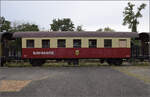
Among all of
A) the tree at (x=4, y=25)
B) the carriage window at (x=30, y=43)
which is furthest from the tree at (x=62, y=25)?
the carriage window at (x=30, y=43)

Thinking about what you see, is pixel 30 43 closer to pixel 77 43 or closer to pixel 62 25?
pixel 77 43

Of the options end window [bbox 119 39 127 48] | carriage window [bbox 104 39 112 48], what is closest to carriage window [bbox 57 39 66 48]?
carriage window [bbox 104 39 112 48]

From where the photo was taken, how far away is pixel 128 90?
734 centimetres

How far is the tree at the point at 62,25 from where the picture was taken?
1960 inches

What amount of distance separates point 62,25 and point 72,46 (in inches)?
1345

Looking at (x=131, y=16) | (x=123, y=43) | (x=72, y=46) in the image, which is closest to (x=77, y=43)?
(x=72, y=46)

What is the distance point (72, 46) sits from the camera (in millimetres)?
17000

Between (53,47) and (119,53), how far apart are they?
636 centimetres

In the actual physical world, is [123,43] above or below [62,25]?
below

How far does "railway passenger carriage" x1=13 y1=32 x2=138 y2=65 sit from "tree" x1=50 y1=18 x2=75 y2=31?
32.5 m

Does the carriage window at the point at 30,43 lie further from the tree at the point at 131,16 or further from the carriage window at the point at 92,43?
the tree at the point at 131,16

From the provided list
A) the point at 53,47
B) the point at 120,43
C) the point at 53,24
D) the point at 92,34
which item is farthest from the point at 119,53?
the point at 53,24

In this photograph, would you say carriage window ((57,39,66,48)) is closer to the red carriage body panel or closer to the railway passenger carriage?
the railway passenger carriage

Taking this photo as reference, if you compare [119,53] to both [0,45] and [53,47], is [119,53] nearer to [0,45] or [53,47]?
[53,47]
